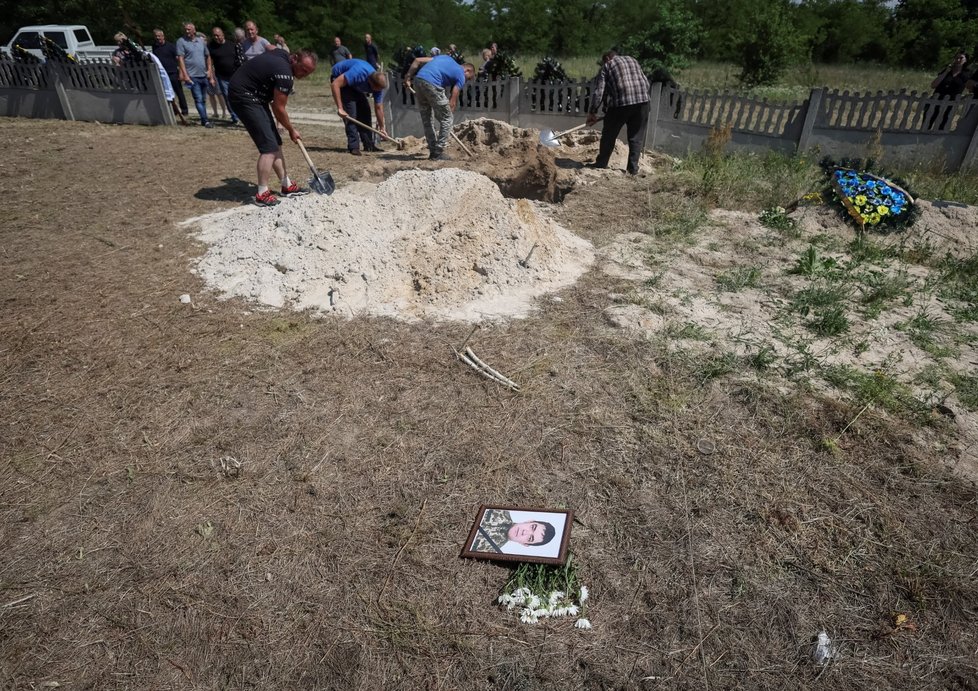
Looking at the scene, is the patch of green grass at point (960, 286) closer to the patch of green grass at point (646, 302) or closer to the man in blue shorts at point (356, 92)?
the patch of green grass at point (646, 302)

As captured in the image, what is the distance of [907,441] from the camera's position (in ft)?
9.66

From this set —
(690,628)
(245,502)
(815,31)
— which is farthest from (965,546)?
(815,31)

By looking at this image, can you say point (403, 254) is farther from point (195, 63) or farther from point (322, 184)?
point (195, 63)

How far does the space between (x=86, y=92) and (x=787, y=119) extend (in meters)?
13.6

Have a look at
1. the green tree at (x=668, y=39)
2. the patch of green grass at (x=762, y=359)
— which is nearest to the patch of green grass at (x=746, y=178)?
the patch of green grass at (x=762, y=359)

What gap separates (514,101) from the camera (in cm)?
986

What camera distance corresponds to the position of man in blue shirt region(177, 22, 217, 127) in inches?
398

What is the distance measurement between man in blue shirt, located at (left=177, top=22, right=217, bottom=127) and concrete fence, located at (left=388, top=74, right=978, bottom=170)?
5110 mm

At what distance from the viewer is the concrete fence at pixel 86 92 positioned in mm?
10820

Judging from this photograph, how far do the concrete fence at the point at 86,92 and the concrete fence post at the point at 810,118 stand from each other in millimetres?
11776

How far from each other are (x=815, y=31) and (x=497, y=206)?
3153 cm

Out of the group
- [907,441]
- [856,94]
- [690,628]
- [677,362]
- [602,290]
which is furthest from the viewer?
[856,94]

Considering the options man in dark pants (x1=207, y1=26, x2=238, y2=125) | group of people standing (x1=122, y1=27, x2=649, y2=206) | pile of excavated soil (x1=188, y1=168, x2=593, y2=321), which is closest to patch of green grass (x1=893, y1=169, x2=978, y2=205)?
group of people standing (x1=122, y1=27, x2=649, y2=206)

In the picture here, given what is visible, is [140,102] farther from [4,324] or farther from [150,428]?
[150,428]
